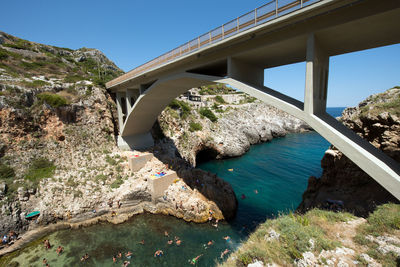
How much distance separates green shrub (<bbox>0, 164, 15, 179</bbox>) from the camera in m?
12.5

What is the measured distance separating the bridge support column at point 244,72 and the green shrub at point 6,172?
17.5 m

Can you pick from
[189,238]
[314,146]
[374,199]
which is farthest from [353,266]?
[314,146]

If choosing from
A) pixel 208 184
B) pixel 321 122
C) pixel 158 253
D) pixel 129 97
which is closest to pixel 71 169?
pixel 129 97

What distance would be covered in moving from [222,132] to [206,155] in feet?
16.4

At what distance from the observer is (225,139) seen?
28484mm

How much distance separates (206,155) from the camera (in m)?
28.1

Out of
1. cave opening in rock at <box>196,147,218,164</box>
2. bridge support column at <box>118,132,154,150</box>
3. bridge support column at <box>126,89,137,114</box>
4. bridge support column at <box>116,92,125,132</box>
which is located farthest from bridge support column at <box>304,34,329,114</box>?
cave opening in rock at <box>196,147,218,164</box>

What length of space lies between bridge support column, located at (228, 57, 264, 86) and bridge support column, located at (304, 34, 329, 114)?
3.21m

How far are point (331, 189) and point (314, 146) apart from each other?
89.9ft

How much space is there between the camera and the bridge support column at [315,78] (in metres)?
5.47

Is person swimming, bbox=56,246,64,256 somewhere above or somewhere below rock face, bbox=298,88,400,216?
below

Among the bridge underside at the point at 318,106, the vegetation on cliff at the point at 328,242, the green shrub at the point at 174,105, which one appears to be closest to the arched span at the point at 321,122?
the bridge underside at the point at 318,106

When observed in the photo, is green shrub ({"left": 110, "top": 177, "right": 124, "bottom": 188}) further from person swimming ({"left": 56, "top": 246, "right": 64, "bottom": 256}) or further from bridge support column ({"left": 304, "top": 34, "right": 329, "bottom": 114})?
bridge support column ({"left": 304, "top": 34, "right": 329, "bottom": 114})

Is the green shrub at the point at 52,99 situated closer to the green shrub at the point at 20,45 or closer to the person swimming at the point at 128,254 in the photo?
the person swimming at the point at 128,254
